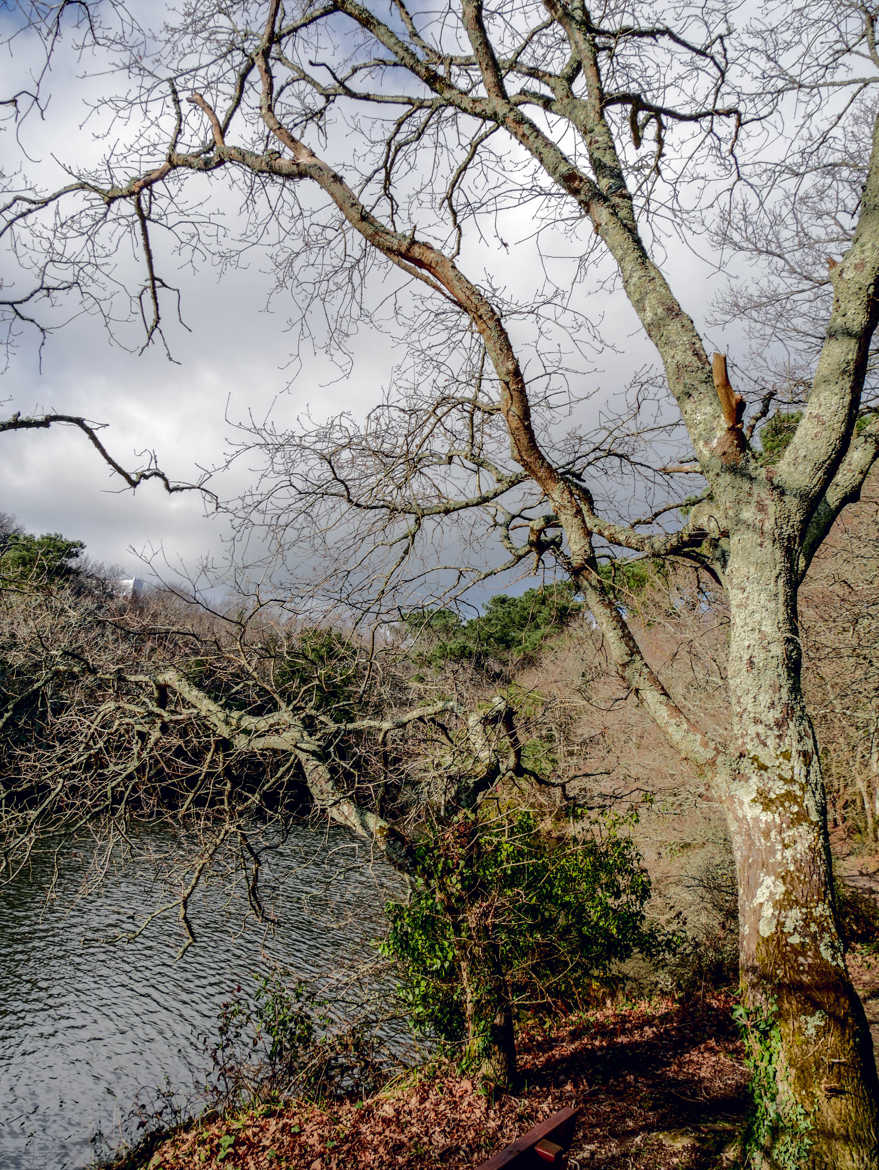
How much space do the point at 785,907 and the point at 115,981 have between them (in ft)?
32.3

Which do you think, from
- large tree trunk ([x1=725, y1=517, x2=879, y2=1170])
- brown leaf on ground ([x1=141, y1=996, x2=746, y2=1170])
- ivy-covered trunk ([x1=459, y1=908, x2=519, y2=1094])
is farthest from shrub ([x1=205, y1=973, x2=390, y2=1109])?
large tree trunk ([x1=725, y1=517, x2=879, y2=1170])

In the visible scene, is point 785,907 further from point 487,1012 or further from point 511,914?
point 487,1012

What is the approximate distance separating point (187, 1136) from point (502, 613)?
18346 millimetres

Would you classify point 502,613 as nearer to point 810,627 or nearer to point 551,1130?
point 810,627

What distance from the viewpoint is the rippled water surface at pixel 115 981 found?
6930mm

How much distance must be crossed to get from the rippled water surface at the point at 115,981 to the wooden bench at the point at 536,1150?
3562mm

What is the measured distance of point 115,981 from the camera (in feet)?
31.9

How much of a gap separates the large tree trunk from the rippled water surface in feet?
10.4

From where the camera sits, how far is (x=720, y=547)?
344cm

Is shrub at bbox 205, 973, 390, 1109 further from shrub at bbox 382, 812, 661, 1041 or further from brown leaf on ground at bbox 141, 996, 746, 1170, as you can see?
shrub at bbox 382, 812, 661, 1041

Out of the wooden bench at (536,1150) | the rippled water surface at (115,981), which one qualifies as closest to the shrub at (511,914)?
the rippled water surface at (115,981)

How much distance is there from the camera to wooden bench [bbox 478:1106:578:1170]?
169 cm

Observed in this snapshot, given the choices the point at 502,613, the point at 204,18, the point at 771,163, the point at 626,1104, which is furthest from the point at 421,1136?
the point at 502,613

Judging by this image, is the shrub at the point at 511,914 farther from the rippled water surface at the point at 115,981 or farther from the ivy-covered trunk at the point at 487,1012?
the rippled water surface at the point at 115,981
